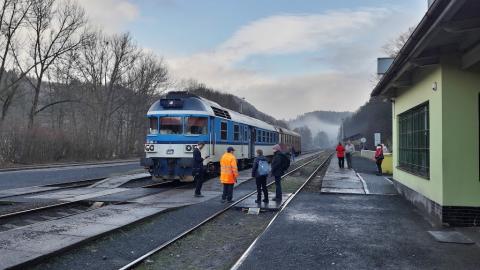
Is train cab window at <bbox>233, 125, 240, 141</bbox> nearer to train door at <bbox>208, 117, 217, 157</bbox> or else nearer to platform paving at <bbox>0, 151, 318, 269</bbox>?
train door at <bbox>208, 117, 217, 157</bbox>

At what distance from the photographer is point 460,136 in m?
9.20

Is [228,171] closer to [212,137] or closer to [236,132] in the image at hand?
[212,137]

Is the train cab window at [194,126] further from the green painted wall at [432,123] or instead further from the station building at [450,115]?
the station building at [450,115]

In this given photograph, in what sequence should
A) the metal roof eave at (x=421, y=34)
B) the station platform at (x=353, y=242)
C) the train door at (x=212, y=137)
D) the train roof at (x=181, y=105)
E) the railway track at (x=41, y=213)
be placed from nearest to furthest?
1. the metal roof eave at (x=421, y=34)
2. the station platform at (x=353, y=242)
3. the railway track at (x=41, y=213)
4. the train roof at (x=181, y=105)
5. the train door at (x=212, y=137)

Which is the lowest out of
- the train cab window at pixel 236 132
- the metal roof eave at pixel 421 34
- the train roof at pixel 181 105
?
the train cab window at pixel 236 132

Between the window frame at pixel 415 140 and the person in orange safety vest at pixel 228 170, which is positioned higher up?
the window frame at pixel 415 140

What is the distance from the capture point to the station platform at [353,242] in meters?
6.83

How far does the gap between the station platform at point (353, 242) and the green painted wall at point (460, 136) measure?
84 cm

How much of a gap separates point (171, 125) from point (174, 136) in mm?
533

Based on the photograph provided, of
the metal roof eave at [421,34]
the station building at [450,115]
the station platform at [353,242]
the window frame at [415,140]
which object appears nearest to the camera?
the metal roof eave at [421,34]

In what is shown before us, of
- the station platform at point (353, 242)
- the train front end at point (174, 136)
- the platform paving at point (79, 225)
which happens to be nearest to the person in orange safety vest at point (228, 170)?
the platform paving at point (79, 225)

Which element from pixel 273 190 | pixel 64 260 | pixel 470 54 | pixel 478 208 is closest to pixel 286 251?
pixel 64 260

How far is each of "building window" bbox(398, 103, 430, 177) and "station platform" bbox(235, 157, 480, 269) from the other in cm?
121

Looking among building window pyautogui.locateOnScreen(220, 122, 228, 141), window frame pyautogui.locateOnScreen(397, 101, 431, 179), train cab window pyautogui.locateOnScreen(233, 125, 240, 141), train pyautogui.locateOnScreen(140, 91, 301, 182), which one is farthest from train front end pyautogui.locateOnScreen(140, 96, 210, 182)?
window frame pyautogui.locateOnScreen(397, 101, 431, 179)
